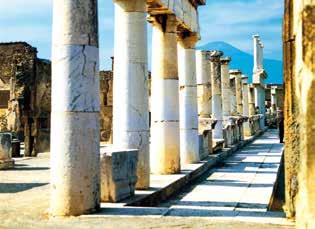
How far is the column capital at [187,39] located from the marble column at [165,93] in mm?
2043

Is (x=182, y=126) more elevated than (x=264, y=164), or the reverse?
(x=182, y=126)

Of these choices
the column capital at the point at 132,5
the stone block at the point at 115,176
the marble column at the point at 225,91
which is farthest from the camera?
the marble column at the point at 225,91

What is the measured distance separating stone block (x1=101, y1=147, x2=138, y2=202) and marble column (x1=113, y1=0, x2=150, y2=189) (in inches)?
51.2

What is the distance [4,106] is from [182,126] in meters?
20.1

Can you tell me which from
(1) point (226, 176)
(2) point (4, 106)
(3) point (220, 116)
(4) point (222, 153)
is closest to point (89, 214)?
(1) point (226, 176)

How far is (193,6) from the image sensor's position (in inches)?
547

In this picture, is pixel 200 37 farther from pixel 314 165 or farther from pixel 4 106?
pixel 4 106

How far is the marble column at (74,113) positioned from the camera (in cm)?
605

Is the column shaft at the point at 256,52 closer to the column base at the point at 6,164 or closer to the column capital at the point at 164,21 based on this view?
the column base at the point at 6,164

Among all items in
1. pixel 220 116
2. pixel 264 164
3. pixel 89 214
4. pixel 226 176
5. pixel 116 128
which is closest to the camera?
pixel 89 214

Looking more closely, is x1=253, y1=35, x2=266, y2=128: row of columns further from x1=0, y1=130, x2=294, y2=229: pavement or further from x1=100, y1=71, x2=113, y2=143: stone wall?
x1=0, y1=130, x2=294, y2=229: pavement

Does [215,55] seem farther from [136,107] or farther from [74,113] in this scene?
[74,113]

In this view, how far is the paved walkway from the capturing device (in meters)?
6.26

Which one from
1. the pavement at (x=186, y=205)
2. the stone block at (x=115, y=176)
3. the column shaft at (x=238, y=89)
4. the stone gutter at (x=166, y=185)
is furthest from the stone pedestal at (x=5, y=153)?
the column shaft at (x=238, y=89)
